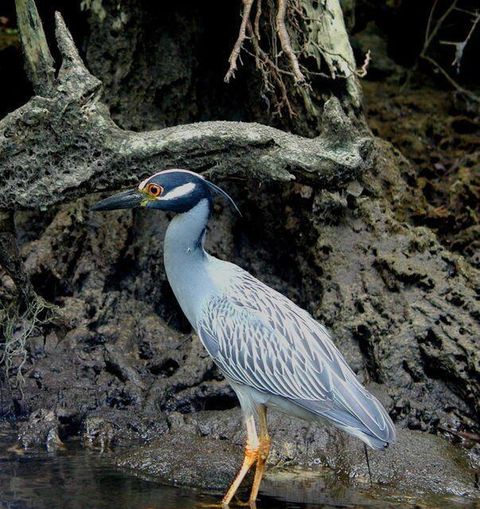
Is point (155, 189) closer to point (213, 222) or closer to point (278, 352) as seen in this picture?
point (278, 352)

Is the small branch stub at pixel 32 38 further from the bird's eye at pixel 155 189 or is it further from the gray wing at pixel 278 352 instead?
the gray wing at pixel 278 352

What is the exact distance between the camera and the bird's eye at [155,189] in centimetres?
580

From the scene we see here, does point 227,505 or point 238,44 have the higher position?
point 238,44

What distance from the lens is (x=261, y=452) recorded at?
5.73 meters

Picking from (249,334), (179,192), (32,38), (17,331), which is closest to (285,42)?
(179,192)

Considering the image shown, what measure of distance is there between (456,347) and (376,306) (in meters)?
0.59

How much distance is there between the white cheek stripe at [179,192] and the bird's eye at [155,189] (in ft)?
0.10

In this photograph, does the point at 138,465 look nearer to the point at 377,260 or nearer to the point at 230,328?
the point at 230,328

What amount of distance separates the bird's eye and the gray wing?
0.70m

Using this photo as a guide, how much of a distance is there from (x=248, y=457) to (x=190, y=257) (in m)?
1.18

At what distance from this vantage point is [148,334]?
7113 mm

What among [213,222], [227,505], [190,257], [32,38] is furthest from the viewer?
[213,222]

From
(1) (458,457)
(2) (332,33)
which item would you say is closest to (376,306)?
(1) (458,457)

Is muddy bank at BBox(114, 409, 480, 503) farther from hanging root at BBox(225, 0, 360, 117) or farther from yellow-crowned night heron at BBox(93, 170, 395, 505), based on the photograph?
hanging root at BBox(225, 0, 360, 117)
